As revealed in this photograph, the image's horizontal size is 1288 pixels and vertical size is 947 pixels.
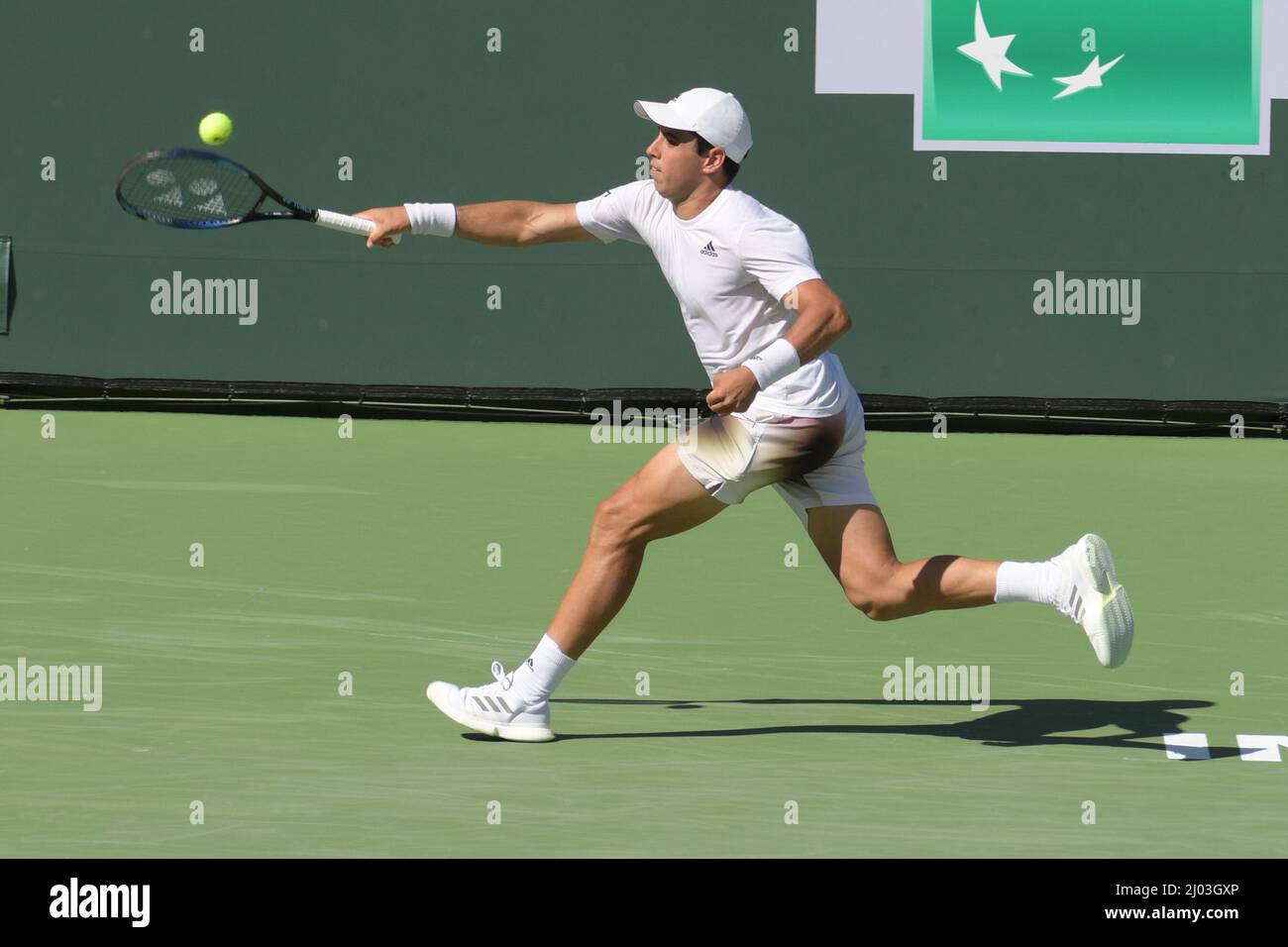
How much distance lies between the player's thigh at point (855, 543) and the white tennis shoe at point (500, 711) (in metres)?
0.93

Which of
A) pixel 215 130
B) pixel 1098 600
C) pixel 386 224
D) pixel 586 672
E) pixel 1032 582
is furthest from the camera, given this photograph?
pixel 215 130

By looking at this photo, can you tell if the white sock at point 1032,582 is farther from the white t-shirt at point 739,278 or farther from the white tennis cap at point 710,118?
the white tennis cap at point 710,118

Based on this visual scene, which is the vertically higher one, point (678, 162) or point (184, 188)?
point (184, 188)

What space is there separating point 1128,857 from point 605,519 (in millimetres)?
1893

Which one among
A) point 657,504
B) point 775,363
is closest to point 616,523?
point 657,504

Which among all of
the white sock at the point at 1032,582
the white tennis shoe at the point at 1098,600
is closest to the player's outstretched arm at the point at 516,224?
the white sock at the point at 1032,582

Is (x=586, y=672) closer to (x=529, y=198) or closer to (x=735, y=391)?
(x=735, y=391)

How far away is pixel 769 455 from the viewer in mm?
6391

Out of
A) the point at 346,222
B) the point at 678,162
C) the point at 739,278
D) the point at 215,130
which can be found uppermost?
the point at 215,130

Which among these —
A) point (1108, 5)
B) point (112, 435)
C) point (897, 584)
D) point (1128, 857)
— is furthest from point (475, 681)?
point (1108, 5)

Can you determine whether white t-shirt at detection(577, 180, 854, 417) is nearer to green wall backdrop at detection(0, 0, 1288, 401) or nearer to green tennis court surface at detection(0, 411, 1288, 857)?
green tennis court surface at detection(0, 411, 1288, 857)

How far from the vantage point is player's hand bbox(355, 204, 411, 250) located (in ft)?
21.6

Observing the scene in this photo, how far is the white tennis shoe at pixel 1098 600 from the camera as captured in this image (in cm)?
620

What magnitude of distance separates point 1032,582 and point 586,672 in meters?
1.82
